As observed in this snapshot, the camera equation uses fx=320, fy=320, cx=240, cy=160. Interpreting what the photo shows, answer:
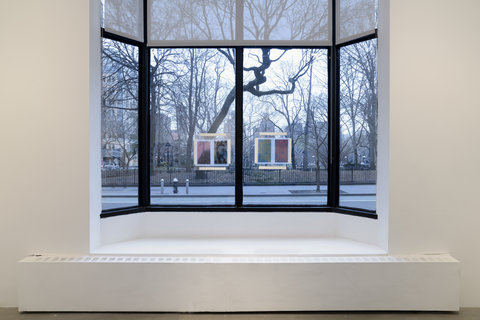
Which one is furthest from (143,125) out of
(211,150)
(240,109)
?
(240,109)

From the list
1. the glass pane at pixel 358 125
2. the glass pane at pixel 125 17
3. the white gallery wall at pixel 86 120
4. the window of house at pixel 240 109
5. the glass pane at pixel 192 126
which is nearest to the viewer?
the white gallery wall at pixel 86 120

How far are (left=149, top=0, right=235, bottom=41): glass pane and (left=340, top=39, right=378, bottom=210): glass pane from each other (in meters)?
1.36

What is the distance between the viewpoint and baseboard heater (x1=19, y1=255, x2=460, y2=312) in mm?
2887

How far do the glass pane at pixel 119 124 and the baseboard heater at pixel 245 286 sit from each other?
2.68ft

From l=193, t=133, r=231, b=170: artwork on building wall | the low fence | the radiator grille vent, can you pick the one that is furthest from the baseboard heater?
l=193, t=133, r=231, b=170: artwork on building wall

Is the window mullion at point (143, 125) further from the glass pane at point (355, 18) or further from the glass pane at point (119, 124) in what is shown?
the glass pane at point (355, 18)

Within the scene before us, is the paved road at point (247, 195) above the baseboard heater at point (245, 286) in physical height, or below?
above

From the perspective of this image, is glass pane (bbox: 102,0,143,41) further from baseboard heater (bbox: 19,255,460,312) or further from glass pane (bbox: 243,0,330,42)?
baseboard heater (bbox: 19,255,460,312)

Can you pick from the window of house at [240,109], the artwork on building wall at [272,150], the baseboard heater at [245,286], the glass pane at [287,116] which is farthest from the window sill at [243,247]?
the artwork on building wall at [272,150]

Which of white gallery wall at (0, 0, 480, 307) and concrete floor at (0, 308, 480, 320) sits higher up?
white gallery wall at (0, 0, 480, 307)

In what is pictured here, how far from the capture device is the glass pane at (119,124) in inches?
132

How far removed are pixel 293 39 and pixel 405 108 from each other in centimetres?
139

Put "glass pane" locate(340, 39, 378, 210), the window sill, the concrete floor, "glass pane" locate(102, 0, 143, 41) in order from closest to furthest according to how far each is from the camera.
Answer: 1. the concrete floor
2. the window sill
3. "glass pane" locate(102, 0, 143, 41)
4. "glass pane" locate(340, 39, 378, 210)

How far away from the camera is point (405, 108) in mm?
2984
